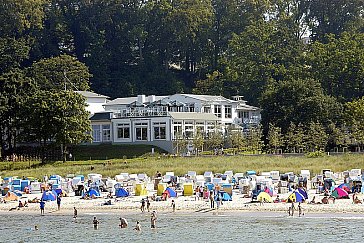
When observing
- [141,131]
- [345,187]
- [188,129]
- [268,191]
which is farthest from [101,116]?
[345,187]

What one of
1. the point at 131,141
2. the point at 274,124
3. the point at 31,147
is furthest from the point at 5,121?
the point at 274,124

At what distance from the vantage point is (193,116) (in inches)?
3455

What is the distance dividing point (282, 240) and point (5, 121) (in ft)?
167

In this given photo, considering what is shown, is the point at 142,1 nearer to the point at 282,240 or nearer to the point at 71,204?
the point at 71,204

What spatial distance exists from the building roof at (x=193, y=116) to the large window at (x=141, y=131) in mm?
3435

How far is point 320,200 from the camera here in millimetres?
46688

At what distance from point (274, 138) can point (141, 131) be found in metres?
16.9

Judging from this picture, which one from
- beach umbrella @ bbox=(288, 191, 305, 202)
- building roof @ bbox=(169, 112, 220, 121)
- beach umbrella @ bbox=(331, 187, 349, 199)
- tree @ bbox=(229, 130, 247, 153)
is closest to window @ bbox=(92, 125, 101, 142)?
building roof @ bbox=(169, 112, 220, 121)

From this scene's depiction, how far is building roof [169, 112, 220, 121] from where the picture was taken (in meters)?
84.6

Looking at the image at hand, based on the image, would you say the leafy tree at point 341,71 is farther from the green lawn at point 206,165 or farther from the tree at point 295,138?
the green lawn at point 206,165

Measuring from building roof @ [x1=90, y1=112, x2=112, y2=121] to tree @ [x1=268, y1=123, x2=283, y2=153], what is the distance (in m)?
20.4

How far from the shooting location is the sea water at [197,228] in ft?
125

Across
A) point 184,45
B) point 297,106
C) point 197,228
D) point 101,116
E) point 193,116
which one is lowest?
point 197,228

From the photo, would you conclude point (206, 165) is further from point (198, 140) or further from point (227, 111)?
point (227, 111)
